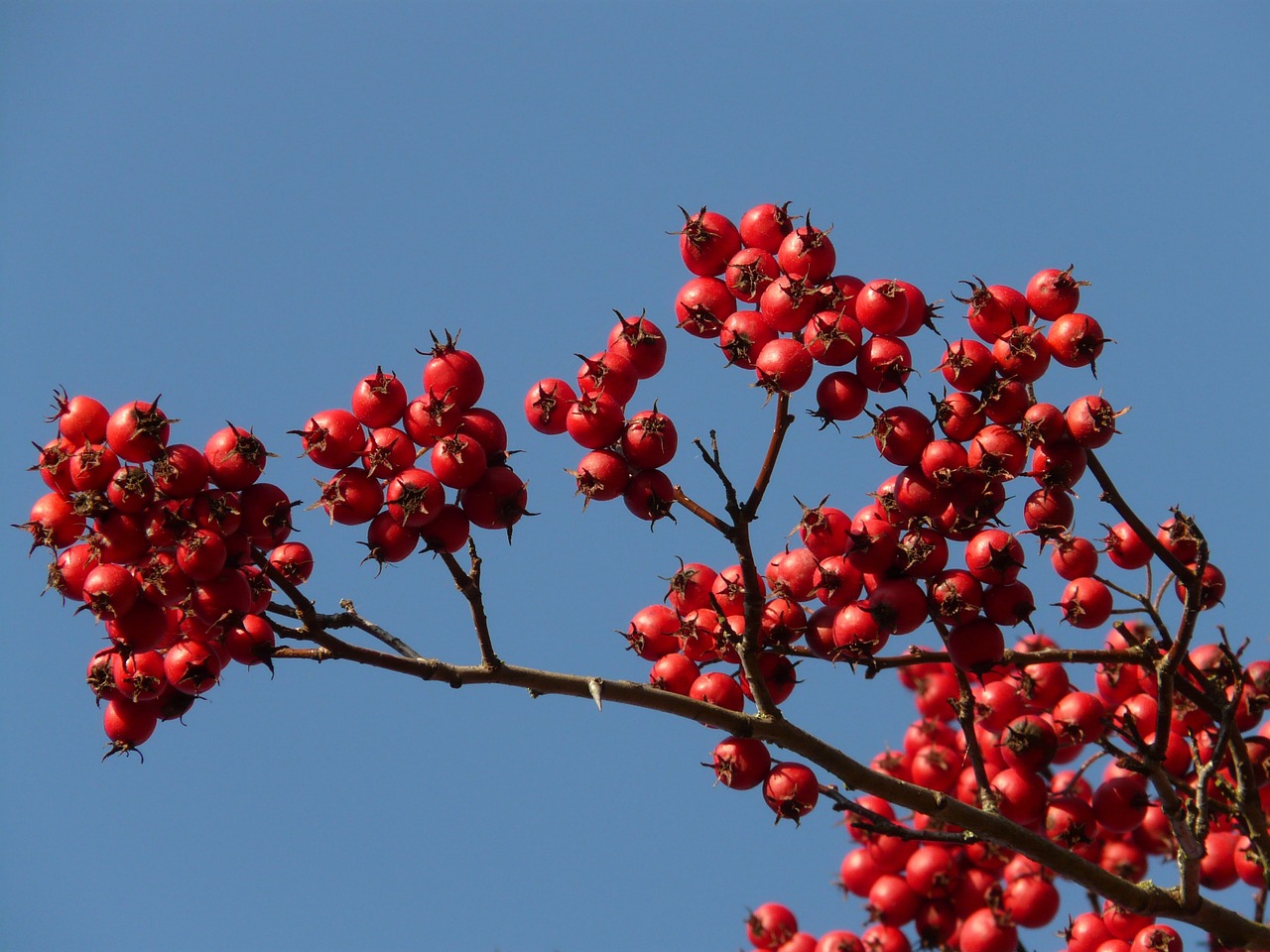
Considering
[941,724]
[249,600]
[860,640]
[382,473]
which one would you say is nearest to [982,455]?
[860,640]

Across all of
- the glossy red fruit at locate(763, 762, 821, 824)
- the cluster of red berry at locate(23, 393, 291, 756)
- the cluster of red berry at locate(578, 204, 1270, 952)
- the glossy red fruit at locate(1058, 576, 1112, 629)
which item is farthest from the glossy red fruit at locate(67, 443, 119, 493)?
the glossy red fruit at locate(1058, 576, 1112, 629)

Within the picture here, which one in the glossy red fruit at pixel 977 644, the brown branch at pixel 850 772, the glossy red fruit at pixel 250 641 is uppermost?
the glossy red fruit at pixel 977 644

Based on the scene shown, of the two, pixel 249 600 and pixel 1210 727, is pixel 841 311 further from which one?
pixel 1210 727

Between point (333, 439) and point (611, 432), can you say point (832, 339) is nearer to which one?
point (611, 432)

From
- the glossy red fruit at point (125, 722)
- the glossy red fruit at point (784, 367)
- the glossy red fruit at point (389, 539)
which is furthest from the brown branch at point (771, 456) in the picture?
the glossy red fruit at point (125, 722)

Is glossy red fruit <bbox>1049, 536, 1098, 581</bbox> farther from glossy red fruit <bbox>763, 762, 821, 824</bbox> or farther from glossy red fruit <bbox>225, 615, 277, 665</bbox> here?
glossy red fruit <bbox>225, 615, 277, 665</bbox>

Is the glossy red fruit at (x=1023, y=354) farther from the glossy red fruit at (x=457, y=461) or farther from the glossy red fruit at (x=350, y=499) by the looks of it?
the glossy red fruit at (x=350, y=499)
